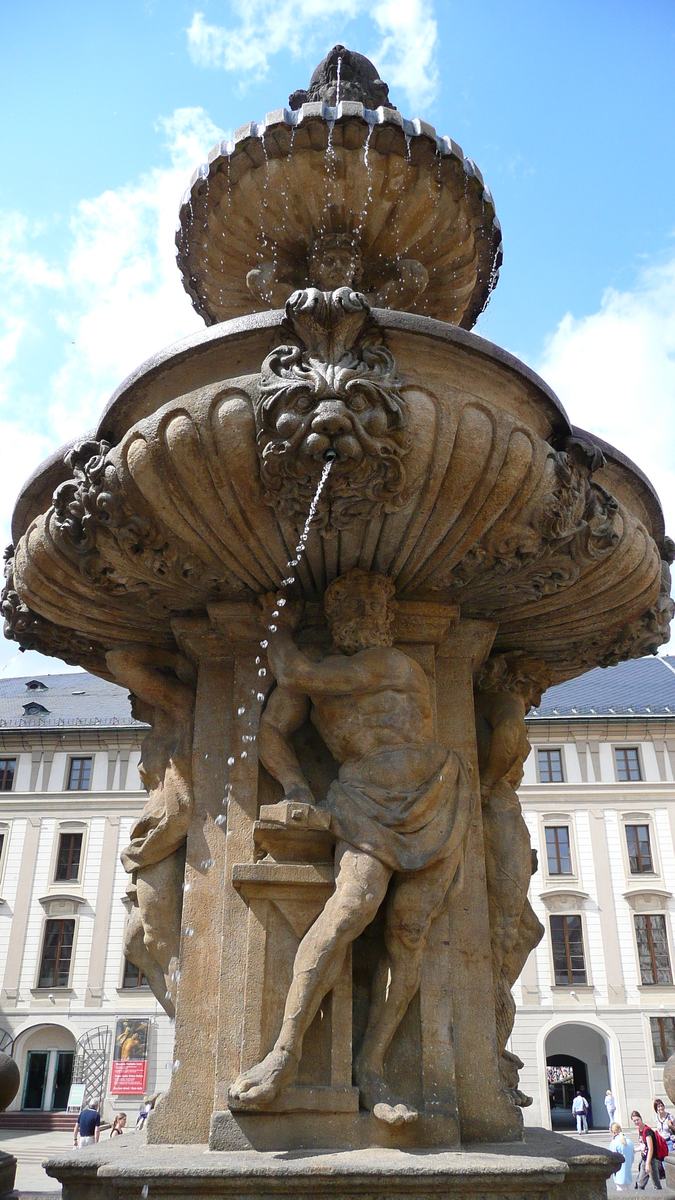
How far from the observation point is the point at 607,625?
5.12m

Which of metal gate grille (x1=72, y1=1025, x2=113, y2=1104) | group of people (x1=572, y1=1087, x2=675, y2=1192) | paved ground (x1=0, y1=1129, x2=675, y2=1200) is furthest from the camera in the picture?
metal gate grille (x1=72, y1=1025, x2=113, y2=1104)

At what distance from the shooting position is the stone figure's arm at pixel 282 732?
14.0 ft

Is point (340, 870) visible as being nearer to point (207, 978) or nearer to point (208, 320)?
point (207, 978)

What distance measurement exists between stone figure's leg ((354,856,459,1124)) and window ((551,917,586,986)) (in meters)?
27.4

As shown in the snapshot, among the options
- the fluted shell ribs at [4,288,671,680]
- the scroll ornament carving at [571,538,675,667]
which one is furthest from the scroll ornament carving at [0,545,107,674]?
the scroll ornament carving at [571,538,675,667]

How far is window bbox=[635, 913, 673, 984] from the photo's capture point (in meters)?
29.0

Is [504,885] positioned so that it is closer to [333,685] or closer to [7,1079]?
[333,685]

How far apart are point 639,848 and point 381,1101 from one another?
95.6 ft

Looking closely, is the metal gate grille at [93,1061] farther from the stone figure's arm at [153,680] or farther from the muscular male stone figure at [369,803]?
the muscular male stone figure at [369,803]

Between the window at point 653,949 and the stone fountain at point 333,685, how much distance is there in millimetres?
26988

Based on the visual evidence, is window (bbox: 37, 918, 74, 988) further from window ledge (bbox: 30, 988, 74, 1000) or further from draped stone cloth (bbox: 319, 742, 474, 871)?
draped stone cloth (bbox: 319, 742, 474, 871)

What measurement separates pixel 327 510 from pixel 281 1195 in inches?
93.6

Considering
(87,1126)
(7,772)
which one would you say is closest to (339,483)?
(87,1126)

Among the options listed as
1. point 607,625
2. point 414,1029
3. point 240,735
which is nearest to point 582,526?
point 607,625
